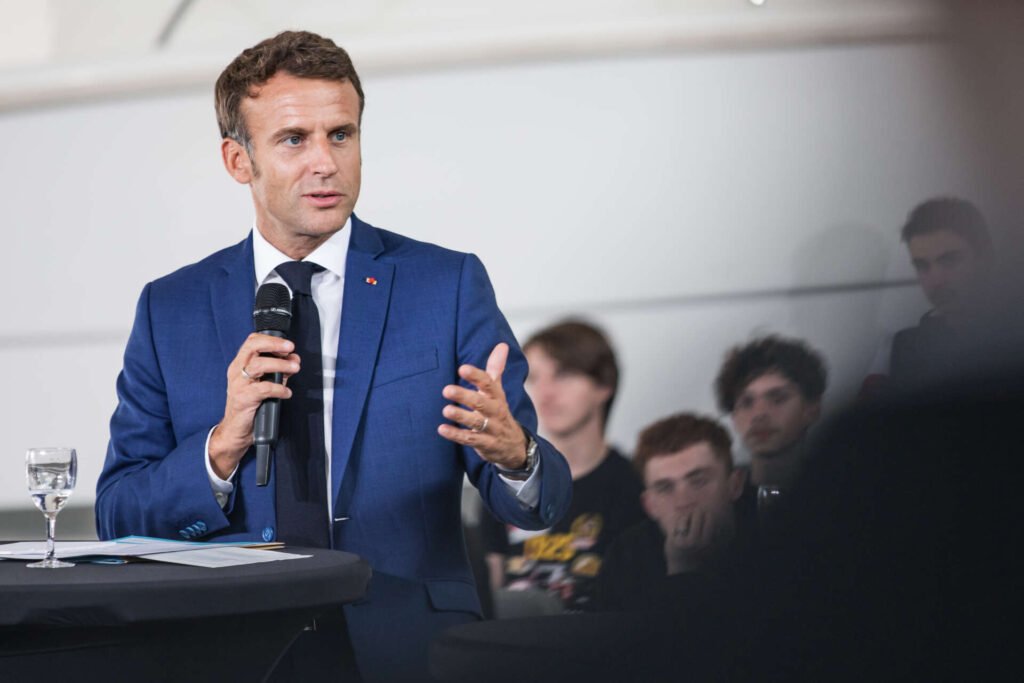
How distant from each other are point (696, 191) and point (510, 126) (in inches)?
24.1

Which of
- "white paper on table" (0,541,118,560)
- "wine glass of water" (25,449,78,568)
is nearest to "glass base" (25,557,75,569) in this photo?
"white paper on table" (0,541,118,560)

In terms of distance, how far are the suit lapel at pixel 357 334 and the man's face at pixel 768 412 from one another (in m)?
1.72

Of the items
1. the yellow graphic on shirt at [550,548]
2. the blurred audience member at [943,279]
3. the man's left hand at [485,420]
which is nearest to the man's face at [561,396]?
the yellow graphic on shirt at [550,548]

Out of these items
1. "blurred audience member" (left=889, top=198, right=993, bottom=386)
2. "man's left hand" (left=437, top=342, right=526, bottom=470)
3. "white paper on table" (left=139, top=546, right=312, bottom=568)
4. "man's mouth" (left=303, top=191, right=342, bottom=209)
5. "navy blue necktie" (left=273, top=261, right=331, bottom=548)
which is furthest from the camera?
"blurred audience member" (left=889, top=198, right=993, bottom=386)

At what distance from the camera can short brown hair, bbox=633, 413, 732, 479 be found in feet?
10.8

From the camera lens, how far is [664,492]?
3.35 m

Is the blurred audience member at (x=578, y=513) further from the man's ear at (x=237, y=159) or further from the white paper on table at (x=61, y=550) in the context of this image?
the white paper on table at (x=61, y=550)

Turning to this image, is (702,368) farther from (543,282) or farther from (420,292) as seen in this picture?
(420,292)

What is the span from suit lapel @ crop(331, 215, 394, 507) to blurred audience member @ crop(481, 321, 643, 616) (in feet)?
5.10

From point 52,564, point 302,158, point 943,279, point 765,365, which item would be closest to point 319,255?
point 302,158

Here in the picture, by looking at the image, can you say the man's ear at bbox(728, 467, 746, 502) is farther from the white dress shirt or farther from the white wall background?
the white dress shirt

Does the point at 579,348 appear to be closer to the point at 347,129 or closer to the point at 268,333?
the point at 347,129

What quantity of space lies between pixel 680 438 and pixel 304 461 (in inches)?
70.3

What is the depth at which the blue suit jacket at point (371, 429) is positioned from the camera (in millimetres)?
1676
